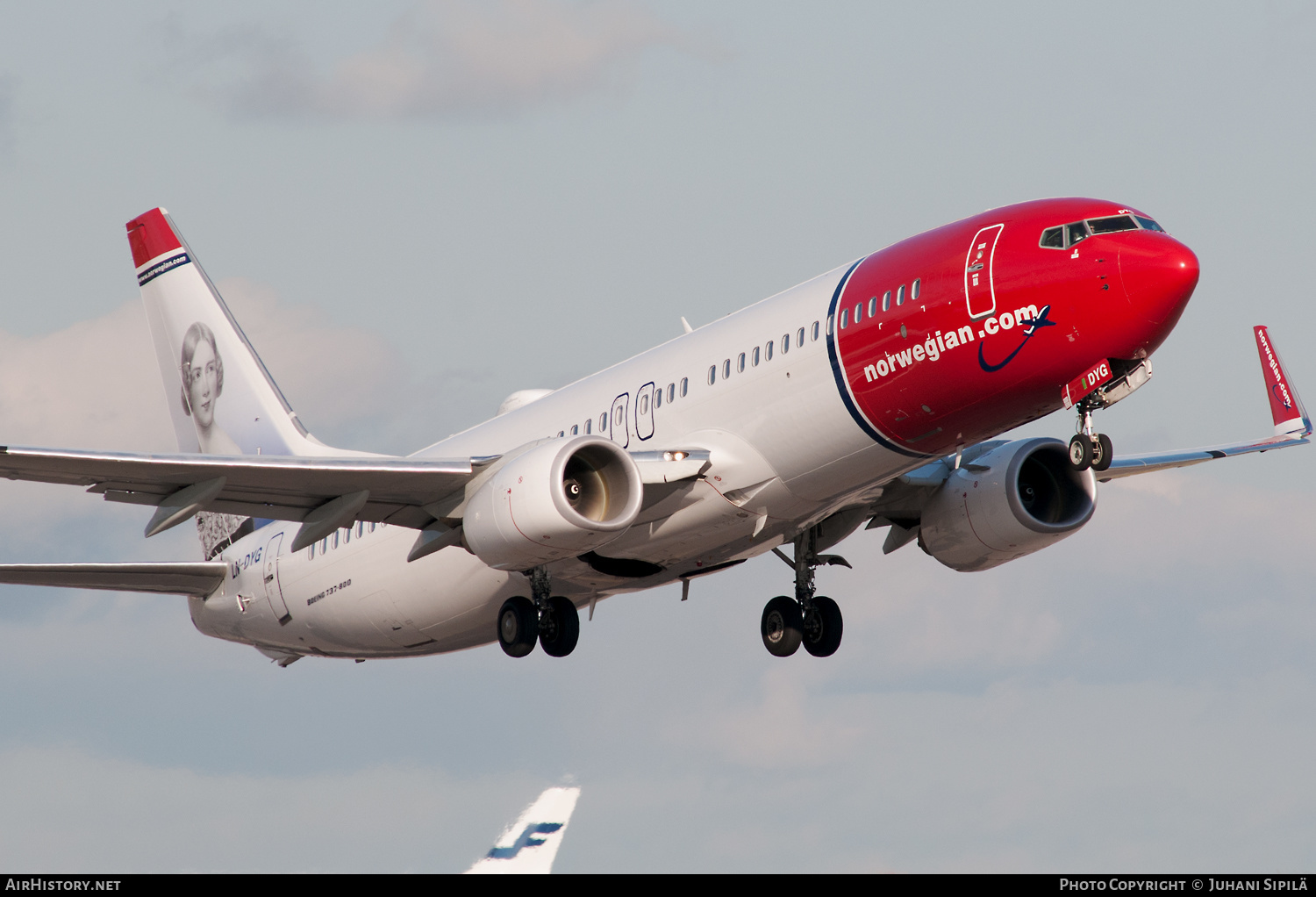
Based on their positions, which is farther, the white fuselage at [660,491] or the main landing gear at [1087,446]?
the white fuselage at [660,491]

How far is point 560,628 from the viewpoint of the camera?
34219mm

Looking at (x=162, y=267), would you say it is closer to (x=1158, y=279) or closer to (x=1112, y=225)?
(x=1112, y=225)

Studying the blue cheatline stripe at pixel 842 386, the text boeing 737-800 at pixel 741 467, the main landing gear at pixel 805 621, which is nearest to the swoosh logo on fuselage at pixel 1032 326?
the text boeing 737-800 at pixel 741 467

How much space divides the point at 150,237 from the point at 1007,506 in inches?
1007

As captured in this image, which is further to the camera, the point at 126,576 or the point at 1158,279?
the point at 126,576

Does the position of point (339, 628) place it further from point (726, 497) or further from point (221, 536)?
point (726, 497)

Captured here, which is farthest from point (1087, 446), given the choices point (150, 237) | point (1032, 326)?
point (150, 237)

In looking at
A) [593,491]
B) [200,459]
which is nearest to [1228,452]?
[593,491]

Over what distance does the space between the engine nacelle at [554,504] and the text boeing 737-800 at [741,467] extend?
0.05 metres

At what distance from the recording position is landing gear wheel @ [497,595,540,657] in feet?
112

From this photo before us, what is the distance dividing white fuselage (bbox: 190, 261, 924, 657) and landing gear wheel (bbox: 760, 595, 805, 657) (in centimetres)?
309

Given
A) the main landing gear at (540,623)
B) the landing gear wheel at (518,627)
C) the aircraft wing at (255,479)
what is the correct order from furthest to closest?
the landing gear wheel at (518,627) < the main landing gear at (540,623) < the aircraft wing at (255,479)

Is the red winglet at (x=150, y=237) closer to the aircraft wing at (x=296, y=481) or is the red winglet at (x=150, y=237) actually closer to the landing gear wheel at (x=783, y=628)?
the aircraft wing at (x=296, y=481)

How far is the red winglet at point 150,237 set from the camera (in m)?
48.4
